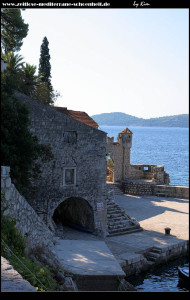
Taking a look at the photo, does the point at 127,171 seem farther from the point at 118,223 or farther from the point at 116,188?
the point at 118,223

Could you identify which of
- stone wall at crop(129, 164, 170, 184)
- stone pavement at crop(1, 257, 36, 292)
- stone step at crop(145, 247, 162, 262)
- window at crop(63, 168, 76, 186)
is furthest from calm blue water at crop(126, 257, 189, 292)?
stone wall at crop(129, 164, 170, 184)

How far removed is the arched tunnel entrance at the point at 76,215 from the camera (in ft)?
74.3

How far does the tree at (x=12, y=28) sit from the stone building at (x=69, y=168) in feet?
11.2

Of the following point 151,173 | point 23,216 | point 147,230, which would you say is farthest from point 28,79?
point 151,173

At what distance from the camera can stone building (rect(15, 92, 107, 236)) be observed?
1952 cm

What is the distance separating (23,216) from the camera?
946 cm

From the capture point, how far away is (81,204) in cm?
2338

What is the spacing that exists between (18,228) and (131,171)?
3460 cm

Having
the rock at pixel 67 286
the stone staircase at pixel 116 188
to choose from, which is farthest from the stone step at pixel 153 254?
the stone staircase at pixel 116 188

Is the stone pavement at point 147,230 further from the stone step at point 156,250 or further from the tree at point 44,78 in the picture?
the tree at point 44,78

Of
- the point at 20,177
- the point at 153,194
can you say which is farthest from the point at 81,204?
the point at 153,194

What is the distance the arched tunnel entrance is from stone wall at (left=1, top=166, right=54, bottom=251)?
430 inches

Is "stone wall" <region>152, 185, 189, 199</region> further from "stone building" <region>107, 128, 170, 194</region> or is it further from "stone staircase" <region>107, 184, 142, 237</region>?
"stone staircase" <region>107, 184, 142, 237</region>

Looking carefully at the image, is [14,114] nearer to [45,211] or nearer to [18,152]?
[18,152]
